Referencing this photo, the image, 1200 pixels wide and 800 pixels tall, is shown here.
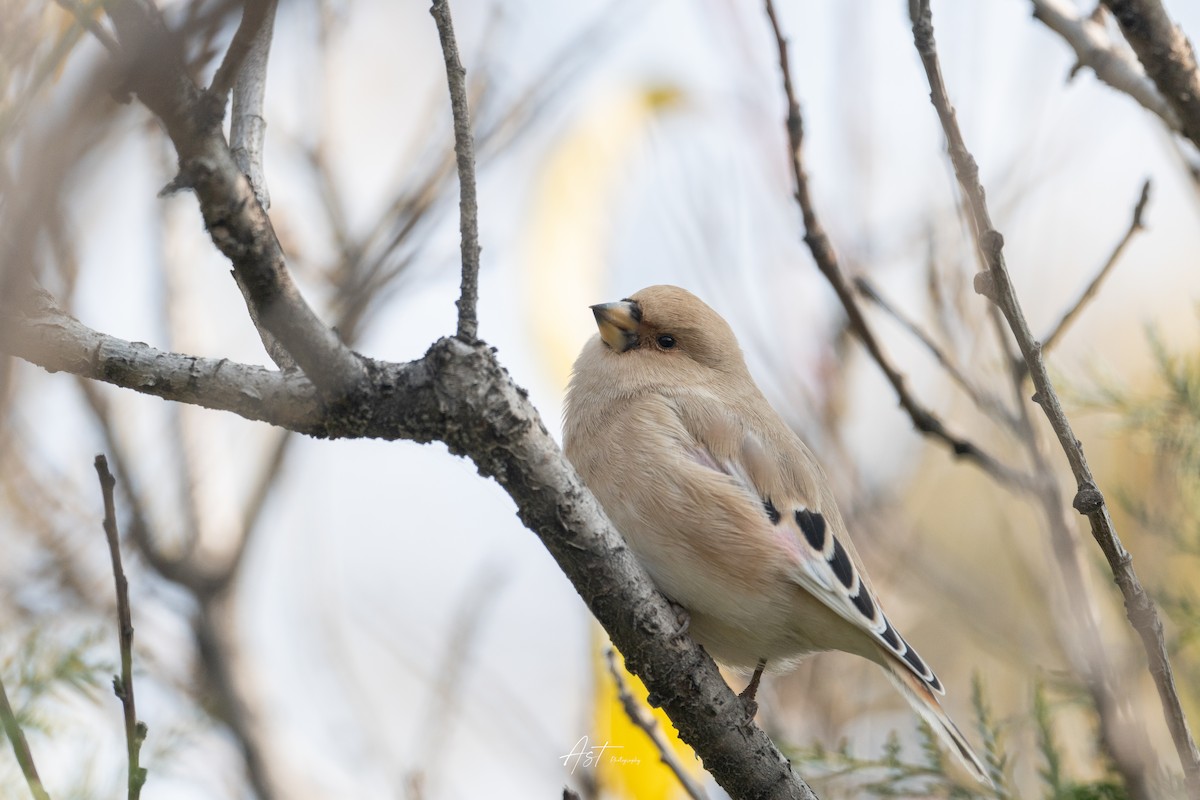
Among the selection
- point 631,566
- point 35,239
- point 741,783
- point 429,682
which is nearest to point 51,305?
point 35,239

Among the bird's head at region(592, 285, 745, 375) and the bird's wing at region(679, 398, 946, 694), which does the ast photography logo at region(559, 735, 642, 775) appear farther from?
the bird's head at region(592, 285, 745, 375)

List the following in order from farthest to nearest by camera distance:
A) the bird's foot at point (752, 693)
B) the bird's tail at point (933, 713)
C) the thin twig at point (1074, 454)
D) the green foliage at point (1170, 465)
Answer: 1. the green foliage at point (1170, 465)
2. the bird's foot at point (752, 693)
3. the bird's tail at point (933, 713)
4. the thin twig at point (1074, 454)

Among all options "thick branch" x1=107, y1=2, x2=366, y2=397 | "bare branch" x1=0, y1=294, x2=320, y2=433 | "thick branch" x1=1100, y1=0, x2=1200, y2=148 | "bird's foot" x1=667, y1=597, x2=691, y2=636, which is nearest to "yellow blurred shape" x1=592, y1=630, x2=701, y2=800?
"bird's foot" x1=667, y1=597, x2=691, y2=636

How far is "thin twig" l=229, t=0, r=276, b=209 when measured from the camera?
2584mm

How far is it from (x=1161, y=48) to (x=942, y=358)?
3.89 ft

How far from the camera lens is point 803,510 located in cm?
345

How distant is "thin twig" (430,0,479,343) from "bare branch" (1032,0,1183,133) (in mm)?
1451

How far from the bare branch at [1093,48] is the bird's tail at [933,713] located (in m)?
1.60

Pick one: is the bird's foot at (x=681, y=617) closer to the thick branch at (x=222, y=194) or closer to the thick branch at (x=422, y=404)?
the thick branch at (x=422, y=404)

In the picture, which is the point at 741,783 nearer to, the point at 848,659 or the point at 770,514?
the point at 770,514

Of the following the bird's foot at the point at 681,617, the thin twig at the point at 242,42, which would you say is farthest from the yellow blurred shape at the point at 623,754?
the thin twig at the point at 242,42

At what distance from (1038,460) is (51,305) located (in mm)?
2135

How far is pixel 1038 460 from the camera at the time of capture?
266 centimetres

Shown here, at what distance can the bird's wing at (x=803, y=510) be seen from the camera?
3129mm
